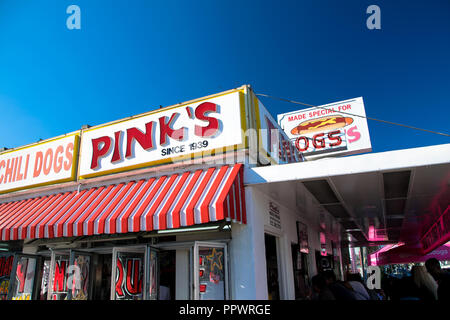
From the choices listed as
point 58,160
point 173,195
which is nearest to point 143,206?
point 173,195

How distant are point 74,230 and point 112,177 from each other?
5.68 ft

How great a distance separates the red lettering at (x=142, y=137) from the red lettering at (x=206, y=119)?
1182mm

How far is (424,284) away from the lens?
643cm

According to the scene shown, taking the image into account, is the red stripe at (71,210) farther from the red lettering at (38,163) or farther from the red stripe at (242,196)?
the red stripe at (242,196)

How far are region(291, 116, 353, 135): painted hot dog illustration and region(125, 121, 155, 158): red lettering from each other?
471 inches

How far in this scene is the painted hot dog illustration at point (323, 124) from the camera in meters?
17.2

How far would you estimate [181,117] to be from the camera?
7.08m

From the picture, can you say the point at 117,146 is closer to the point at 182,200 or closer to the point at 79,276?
the point at 182,200

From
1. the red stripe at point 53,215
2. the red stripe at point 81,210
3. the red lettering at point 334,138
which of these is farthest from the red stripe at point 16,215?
the red lettering at point 334,138

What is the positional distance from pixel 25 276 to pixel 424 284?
29.6ft

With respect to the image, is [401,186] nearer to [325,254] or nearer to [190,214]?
[190,214]

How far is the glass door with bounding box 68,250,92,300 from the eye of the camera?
6901 millimetres

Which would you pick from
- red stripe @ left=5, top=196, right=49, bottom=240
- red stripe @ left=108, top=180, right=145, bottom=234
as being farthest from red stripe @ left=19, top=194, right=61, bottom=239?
red stripe @ left=108, top=180, right=145, bottom=234
